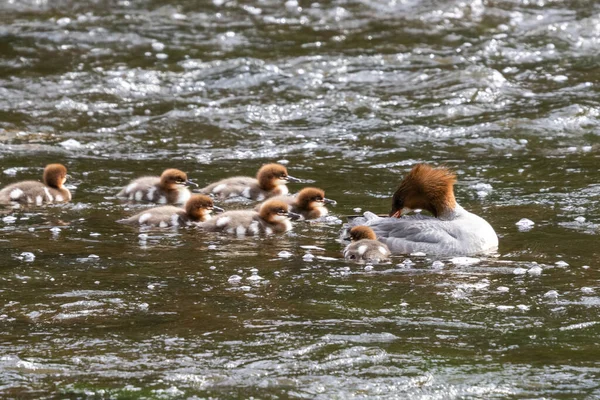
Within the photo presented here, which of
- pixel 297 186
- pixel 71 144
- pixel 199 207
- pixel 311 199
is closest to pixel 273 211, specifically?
pixel 311 199

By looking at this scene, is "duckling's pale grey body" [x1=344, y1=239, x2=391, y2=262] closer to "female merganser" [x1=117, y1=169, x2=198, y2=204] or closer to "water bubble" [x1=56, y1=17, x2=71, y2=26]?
"female merganser" [x1=117, y1=169, x2=198, y2=204]

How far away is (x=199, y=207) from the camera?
1041 cm

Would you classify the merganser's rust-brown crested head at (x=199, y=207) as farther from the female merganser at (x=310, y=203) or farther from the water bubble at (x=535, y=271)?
the water bubble at (x=535, y=271)

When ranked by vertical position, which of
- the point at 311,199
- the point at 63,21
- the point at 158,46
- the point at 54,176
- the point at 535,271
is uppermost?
the point at 63,21

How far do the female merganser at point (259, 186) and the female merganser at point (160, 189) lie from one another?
0.34m

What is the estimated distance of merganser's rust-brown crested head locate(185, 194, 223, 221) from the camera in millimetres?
10375

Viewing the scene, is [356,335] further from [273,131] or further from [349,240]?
[273,131]

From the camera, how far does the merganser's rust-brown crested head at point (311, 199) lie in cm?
1057

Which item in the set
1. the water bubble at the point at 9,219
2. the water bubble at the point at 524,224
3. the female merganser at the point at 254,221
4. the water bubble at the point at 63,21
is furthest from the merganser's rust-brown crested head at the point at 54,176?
the water bubble at the point at 63,21

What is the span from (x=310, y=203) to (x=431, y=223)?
1.57 m

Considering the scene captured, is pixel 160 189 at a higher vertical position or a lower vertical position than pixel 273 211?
higher

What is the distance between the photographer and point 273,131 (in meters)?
14.2

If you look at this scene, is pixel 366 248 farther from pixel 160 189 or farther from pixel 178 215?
pixel 160 189

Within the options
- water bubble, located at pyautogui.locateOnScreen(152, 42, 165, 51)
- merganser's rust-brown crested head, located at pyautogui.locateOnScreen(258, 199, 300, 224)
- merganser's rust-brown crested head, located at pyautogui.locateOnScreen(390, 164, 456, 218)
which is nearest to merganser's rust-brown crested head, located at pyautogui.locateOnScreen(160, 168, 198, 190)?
merganser's rust-brown crested head, located at pyautogui.locateOnScreen(258, 199, 300, 224)
